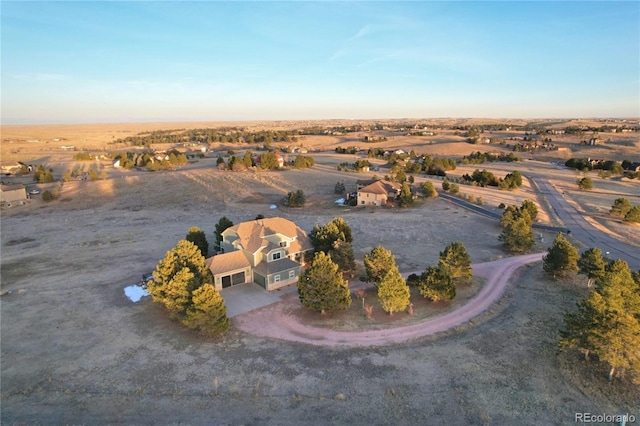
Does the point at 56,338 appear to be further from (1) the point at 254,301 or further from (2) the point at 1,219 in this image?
(2) the point at 1,219

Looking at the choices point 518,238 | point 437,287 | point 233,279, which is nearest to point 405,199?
point 518,238

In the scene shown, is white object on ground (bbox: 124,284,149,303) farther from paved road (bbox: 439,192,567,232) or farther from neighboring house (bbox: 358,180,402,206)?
paved road (bbox: 439,192,567,232)

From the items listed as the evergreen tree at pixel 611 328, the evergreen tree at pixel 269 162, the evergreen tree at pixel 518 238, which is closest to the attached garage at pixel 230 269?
the evergreen tree at pixel 611 328

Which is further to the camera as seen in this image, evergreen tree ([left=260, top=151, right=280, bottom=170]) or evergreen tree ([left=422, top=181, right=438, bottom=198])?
evergreen tree ([left=260, top=151, right=280, bottom=170])

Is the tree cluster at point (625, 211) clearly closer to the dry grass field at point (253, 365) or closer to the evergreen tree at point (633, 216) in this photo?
the evergreen tree at point (633, 216)

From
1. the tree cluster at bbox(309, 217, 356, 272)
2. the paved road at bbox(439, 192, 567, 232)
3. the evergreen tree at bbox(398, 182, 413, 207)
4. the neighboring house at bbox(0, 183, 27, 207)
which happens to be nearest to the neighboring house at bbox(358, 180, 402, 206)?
the evergreen tree at bbox(398, 182, 413, 207)

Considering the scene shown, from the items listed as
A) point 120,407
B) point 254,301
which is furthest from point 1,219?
point 120,407
